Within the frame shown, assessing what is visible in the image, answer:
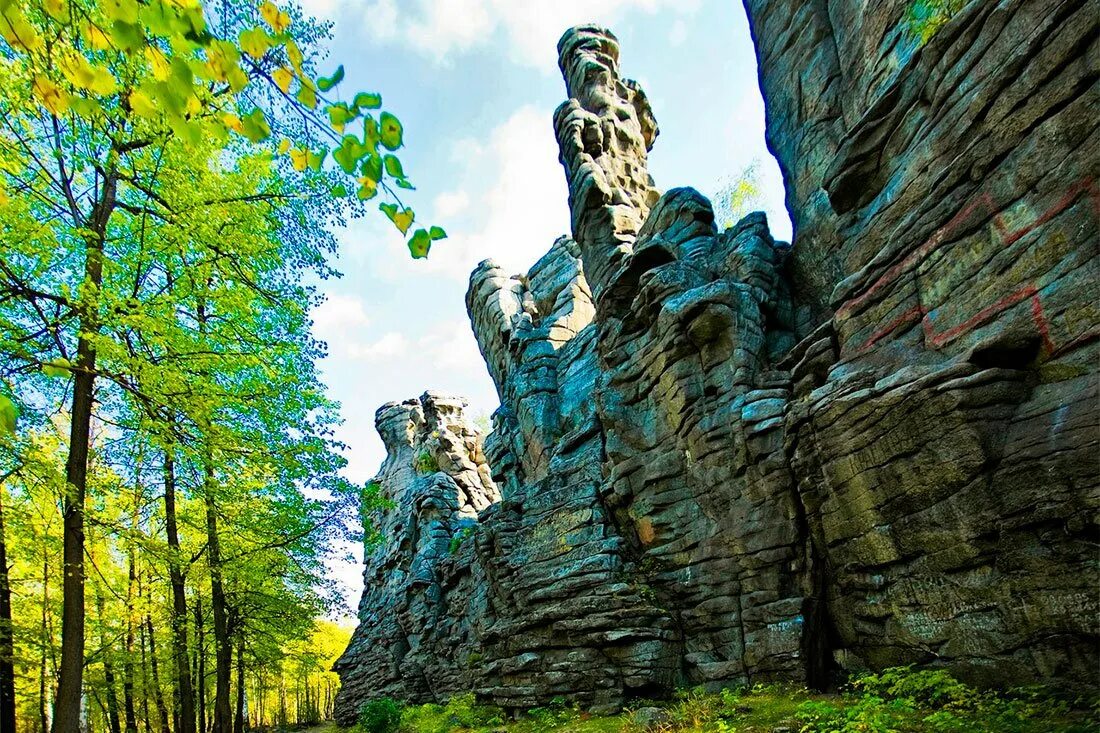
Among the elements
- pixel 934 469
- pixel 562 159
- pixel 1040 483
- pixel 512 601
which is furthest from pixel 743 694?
pixel 562 159

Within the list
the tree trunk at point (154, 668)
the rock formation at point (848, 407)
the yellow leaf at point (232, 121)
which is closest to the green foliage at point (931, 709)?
the rock formation at point (848, 407)

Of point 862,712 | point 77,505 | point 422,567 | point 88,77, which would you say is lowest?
point 862,712

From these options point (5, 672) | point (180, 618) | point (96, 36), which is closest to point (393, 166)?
point (96, 36)

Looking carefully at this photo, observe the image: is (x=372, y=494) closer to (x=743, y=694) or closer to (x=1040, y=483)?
(x=743, y=694)

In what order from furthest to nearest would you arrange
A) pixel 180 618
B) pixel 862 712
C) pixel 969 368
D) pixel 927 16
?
pixel 180 618 → pixel 927 16 → pixel 969 368 → pixel 862 712

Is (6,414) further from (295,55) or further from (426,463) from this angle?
(426,463)

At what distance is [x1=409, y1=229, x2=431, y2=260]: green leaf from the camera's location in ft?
8.63

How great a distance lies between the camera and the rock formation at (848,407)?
7699mm

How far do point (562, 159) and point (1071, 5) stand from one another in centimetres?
2358

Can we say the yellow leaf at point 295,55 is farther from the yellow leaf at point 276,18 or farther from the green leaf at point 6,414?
the green leaf at point 6,414

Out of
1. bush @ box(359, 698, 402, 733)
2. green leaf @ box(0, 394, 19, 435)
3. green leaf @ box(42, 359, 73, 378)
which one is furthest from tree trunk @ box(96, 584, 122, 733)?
green leaf @ box(0, 394, 19, 435)

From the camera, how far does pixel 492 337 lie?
124ft

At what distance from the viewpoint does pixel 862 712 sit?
8.02m

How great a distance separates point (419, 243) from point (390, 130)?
0.49 meters
